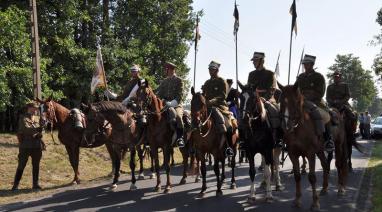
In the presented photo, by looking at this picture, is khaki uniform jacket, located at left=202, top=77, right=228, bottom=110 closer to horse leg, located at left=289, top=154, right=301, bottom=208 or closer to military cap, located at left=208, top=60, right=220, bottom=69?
military cap, located at left=208, top=60, right=220, bottom=69

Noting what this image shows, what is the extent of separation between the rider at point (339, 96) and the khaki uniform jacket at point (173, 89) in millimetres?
4579

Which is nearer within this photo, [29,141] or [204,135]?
[204,135]

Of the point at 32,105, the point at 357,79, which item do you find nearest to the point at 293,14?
the point at 32,105

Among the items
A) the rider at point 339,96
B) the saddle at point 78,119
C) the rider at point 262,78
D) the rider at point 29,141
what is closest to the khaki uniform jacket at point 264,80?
the rider at point 262,78

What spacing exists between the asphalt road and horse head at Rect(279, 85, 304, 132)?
184 centimetres

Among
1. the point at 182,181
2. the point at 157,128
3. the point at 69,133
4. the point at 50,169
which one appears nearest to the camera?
the point at 157,128

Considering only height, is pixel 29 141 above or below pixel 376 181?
above

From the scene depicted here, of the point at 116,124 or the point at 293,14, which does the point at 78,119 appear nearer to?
the point at 116,124

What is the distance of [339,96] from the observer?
13844 millimetres

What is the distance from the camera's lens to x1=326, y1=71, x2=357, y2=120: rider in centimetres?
1345

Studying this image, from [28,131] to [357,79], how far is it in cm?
9906

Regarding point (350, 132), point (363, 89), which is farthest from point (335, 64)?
point (350, 132)

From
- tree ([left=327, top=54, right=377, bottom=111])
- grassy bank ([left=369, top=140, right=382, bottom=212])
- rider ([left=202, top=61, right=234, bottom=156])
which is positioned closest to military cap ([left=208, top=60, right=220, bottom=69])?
rider ([left=202, top=61, right=234, bottom=156])

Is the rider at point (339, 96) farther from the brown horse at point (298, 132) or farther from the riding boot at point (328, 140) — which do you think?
the brown horse at point (298, 132)
